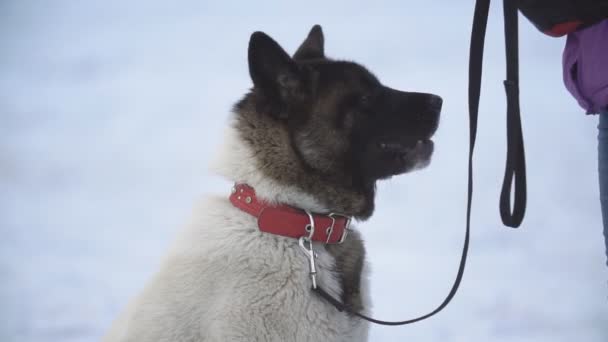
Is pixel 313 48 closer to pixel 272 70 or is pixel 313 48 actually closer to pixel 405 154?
pixel 272 70

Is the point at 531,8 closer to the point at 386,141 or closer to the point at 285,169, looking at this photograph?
the point at 386,141

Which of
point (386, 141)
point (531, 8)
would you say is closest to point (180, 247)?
point (386, 141)

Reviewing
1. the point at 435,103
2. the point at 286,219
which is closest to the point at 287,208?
the point at 286,219

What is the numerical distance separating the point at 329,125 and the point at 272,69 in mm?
288

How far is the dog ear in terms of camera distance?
2.13m

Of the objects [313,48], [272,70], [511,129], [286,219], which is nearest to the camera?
[511,129]

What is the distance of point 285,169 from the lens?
2.17 m

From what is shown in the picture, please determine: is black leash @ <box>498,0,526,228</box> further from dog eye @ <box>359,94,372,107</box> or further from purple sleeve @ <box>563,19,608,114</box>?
dog eye @ <box>359,94,372,107</box>

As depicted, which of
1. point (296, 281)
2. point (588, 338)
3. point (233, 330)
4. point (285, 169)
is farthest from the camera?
point (588, 338)

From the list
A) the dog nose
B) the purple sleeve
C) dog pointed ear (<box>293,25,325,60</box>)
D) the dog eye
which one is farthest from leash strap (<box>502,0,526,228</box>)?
dog pointed ear (<box>293,25,325,60</box>)

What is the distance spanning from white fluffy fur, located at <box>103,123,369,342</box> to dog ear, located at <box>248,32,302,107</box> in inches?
9.1

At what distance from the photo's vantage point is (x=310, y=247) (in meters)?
2.09

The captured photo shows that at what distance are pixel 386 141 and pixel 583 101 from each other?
26.2 inches

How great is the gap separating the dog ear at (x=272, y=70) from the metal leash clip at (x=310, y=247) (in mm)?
458
